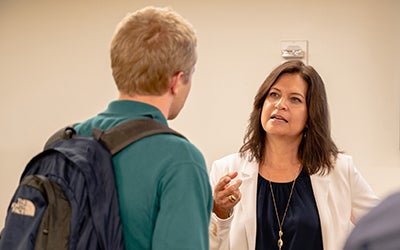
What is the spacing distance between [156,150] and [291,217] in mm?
1167

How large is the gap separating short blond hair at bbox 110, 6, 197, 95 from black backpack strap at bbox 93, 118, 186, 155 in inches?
2.6

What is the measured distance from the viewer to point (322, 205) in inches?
88.8

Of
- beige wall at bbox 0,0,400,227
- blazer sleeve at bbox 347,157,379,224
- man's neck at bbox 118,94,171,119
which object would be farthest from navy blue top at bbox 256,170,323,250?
man's neck at bbox 118,94,171,119

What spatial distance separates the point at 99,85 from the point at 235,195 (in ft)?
5.75

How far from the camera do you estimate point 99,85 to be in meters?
3.53

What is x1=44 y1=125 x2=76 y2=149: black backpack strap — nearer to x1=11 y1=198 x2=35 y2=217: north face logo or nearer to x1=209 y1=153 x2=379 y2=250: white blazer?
x1=11 y1=198 x2=35 y2=217: north face logo

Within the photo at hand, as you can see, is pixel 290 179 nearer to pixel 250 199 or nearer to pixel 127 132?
pixel 250 199

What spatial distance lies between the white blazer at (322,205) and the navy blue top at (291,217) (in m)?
0.02

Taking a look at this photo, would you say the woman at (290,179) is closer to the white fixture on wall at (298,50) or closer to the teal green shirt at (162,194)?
the white fixture on wall at (298,50)

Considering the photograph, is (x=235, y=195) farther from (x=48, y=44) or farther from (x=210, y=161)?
(x=48, y=44)

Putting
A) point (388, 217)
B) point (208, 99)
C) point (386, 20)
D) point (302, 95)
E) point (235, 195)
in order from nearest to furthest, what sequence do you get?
point (388, 217) → point (235, 195) → point (302, 95) → point (386, 20) → point (208, 99)

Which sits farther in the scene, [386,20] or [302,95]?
[386,20]

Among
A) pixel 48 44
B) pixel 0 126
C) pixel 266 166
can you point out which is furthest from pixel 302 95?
pixel 0 126

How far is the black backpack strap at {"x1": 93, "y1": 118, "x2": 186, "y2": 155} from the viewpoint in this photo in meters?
1.21
